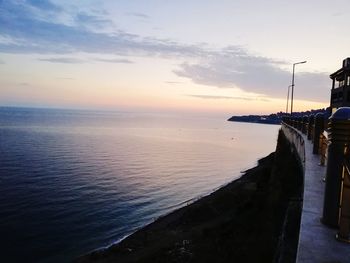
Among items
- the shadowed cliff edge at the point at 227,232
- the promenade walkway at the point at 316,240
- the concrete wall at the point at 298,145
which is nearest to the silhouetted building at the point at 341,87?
the shadowed cliff edge at the point at 227,232

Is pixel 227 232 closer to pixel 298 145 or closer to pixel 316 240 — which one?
pixel 298 145

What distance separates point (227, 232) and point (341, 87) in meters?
52.4

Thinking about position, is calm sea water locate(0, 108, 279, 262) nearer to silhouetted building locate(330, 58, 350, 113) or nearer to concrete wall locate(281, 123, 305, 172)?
concrete wall locate(281, 123, 305, 172)

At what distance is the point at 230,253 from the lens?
49.6ft

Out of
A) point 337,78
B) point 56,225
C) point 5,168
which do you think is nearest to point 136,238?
point 56,225

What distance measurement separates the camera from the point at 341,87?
204ft

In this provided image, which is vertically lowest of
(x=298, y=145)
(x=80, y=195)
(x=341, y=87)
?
(x=80, y=195)

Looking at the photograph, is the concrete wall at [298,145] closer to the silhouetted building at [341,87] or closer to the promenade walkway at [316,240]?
the promenade walkway at [316,240]

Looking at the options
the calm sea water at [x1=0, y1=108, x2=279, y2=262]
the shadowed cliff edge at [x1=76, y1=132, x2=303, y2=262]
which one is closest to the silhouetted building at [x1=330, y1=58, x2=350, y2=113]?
the calm sea water at [x1=0, y1=108, x2=279, y2=262]

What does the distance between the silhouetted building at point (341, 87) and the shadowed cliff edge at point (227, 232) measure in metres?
32.6

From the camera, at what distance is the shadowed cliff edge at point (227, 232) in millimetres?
11103

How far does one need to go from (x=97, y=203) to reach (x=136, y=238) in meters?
9.77

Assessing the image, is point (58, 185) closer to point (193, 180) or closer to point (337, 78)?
point (193, 180)

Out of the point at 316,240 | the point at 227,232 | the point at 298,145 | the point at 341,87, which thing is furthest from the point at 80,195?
the point at 341,87
